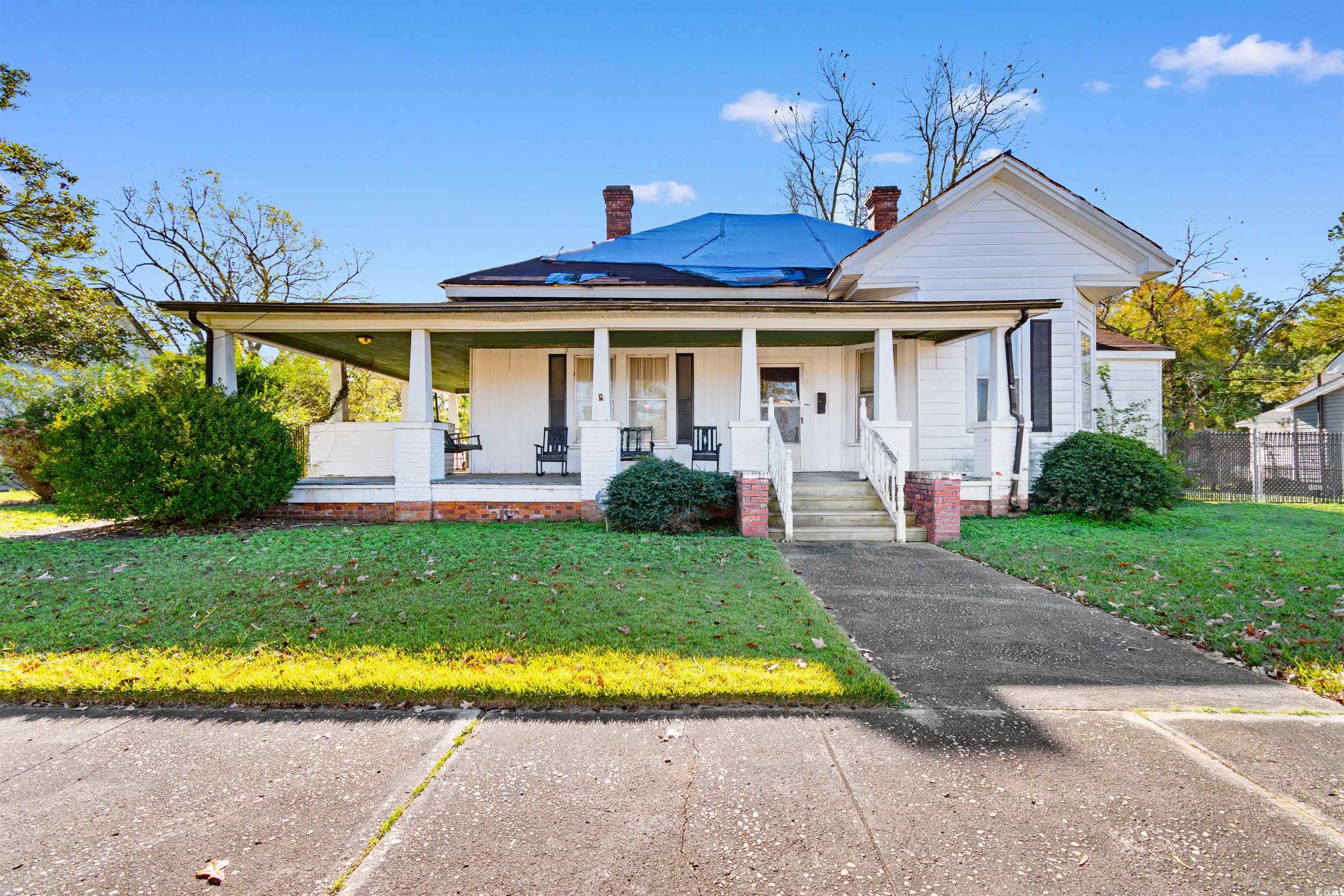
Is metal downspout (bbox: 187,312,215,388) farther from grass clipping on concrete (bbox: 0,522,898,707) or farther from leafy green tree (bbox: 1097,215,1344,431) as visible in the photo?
leafy green tree (bbox: 1097,215,1344,431)

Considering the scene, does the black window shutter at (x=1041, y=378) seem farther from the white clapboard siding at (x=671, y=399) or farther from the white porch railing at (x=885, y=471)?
the white porch railing at (x=885, y=471)

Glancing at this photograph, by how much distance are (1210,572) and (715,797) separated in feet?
21.3

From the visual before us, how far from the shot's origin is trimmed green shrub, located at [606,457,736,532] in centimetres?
824

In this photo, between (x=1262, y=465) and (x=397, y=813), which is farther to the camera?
(x=1262, y=465)

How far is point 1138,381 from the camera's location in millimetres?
12180

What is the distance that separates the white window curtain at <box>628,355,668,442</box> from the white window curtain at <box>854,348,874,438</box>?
373 centimetres

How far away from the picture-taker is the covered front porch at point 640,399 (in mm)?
9211

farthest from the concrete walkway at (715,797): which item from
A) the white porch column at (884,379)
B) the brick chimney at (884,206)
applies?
the brick chimney at (884,206)

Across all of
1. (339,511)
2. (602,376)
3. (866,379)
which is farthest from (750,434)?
(339,511)

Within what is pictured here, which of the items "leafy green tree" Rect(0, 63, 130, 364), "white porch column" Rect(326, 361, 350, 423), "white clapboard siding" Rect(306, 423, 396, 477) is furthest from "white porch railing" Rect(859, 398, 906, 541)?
"leafy green tree" Rect(0, 63, 130, 364)

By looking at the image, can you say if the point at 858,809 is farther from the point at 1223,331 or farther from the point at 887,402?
the point at 1223,331

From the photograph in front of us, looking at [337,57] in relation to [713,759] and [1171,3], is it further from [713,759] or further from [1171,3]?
[1171,3]

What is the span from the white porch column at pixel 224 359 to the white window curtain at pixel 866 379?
1069 cm

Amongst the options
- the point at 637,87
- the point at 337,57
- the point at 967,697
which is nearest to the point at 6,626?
the point at 967,697
